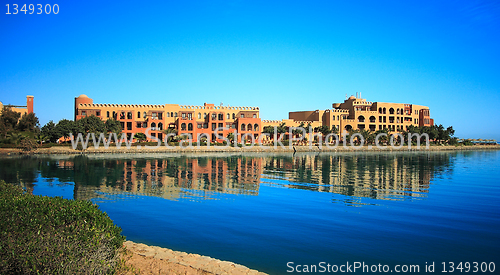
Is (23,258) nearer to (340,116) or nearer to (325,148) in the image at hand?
(325,148)

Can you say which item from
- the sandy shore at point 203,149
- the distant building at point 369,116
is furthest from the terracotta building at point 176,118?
the distant building at point 369,116

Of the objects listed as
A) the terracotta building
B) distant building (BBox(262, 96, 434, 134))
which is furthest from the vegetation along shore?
distant building (BBox(262, 96, 434, 134))

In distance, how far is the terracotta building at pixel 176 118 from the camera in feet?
253

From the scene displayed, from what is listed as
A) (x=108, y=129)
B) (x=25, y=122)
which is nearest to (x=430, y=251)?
(x=108, y=129)

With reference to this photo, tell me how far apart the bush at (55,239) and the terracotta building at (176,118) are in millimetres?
69098

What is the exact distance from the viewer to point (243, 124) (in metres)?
79.8

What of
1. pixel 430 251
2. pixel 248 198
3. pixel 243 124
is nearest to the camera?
pixel 430 251

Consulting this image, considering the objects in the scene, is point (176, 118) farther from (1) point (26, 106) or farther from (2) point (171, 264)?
(2) point (171, 264)

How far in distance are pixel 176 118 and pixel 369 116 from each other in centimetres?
5442

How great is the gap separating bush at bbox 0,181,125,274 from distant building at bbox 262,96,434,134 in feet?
276

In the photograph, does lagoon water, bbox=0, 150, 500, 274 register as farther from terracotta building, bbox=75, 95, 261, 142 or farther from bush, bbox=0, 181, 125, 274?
terracotta building, bbox=75, 95, 261, 142

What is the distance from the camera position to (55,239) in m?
6.46

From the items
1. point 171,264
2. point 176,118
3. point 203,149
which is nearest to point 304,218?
point 171,264

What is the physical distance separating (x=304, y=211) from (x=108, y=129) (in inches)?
2461
